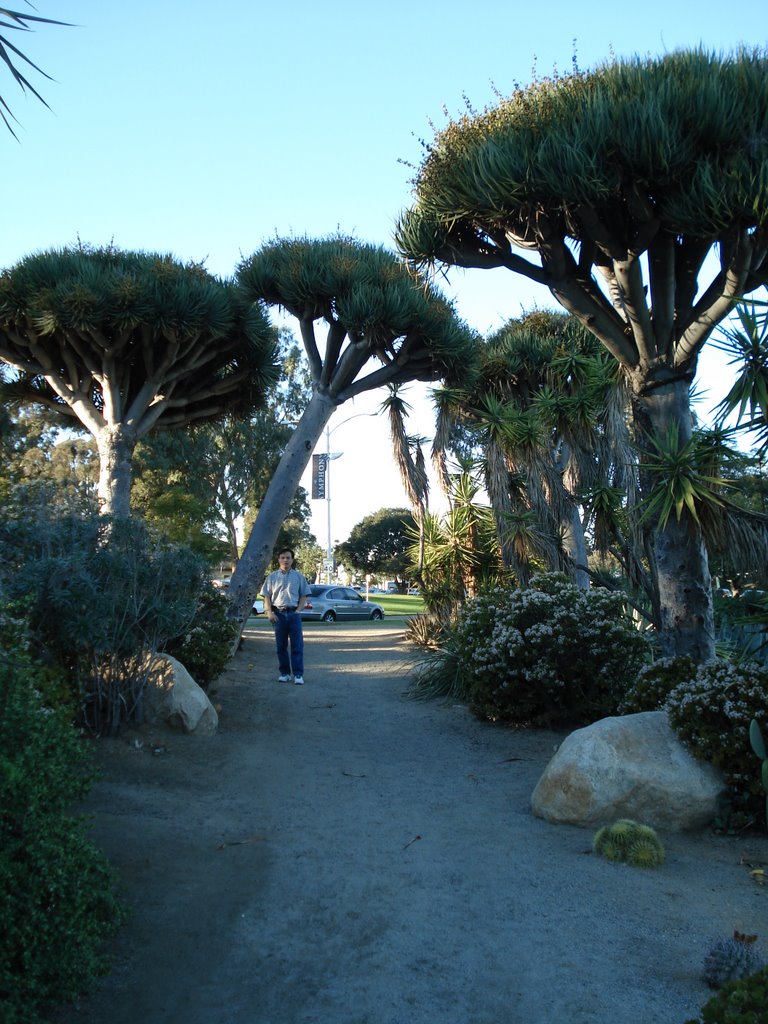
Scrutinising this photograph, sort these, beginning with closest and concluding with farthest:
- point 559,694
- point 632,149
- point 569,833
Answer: point 569,833
point 632,149
point 559,694

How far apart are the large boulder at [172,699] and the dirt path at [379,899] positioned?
0.17m

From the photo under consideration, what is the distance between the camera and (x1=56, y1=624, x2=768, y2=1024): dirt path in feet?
12.2

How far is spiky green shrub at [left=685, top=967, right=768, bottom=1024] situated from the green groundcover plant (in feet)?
19.6

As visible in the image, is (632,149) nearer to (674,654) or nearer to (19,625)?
(674,654)

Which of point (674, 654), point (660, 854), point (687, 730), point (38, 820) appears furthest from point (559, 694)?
point (38, 820)

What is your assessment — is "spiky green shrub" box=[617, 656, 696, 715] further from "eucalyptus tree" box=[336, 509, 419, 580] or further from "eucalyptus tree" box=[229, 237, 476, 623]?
"eucalyptus tree" box=[336, 509, 419, 580]

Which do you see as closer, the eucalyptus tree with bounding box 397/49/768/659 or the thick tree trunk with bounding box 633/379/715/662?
the eucalyptus tree with bounding box 397/49/768/659

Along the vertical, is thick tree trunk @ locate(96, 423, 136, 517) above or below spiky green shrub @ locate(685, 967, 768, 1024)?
above

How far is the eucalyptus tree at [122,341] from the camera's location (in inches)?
452

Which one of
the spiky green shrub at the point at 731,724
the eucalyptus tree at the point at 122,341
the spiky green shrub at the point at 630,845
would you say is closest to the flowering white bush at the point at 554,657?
the spiky green shrub at the point at 731,724

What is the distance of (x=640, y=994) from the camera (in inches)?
147

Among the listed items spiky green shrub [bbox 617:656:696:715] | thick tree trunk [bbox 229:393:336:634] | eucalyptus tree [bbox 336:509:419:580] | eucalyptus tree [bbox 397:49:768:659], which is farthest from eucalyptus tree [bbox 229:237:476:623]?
eucalyptus tree [bbox 336:509:419:580]

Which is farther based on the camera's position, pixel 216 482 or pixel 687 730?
pixel 216 482

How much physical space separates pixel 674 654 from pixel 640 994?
15.2ft
